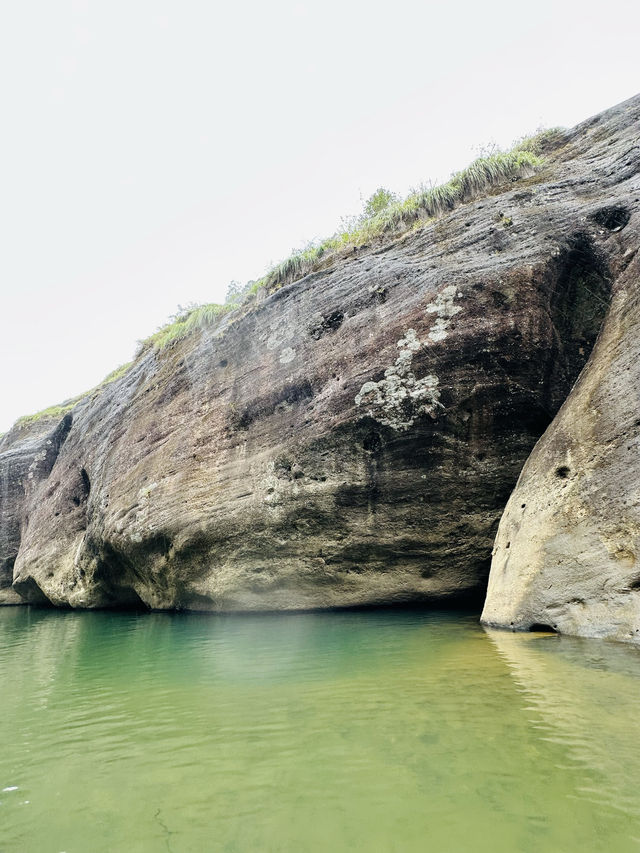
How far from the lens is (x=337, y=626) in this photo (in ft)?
25.7

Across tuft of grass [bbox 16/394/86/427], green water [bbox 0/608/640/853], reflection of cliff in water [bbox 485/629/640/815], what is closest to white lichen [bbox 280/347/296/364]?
green water [bbox 0/608/640/853]

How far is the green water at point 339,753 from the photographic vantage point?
2.08 m

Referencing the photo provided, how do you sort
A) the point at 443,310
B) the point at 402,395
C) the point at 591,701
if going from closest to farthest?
the point at 591,701
the point at 402,395
the point at 443,310

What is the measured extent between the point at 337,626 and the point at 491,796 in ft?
18.9

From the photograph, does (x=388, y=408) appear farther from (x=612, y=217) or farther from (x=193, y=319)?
(x=193, y=319)

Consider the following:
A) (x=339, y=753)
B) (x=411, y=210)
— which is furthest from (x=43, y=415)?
(x=339, y=753)

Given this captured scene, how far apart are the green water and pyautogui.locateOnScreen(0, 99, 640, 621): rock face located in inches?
129

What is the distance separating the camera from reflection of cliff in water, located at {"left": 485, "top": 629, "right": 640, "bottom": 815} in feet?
7.73

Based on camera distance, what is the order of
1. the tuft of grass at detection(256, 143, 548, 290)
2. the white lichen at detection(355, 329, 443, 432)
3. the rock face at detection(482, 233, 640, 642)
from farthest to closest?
the tuft of grass at detection(256, 143, 548, 290)
the white lichen at detection(355, 329, 443, 432)
the rock face at detection(482, 233, 640, 642)

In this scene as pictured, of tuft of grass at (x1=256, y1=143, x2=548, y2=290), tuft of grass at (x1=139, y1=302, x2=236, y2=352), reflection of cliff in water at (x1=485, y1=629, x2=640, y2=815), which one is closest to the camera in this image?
reflection of cliff in water at (x1=485, y1=629, x2=640, y2=815)

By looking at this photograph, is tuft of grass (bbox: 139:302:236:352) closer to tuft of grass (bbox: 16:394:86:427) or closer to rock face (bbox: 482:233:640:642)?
rock face (bbox: 482:233:640:642)

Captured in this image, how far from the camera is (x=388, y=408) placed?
8828mm

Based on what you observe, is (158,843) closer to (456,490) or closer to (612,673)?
(612,673)

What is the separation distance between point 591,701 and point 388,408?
580cm
